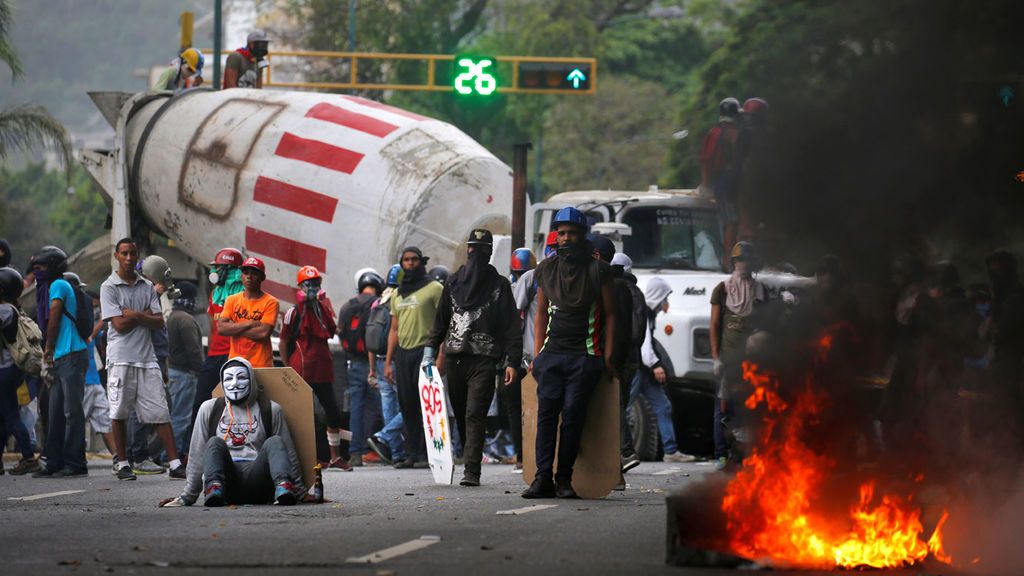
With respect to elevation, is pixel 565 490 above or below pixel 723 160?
below

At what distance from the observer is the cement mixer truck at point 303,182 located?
20391 millimetres

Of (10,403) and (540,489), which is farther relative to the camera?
(10,403)

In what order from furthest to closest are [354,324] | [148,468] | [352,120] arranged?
[352,120] → [354,324] → [148,468]

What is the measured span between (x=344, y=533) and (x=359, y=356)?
28.0 ft

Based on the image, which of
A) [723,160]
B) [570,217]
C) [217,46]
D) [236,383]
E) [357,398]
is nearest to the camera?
[723,160]

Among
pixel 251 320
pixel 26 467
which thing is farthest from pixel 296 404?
pixel 26 467

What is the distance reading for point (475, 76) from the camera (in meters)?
31.3

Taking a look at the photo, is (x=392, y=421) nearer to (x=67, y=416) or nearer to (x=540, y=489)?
(x=67, y=416)

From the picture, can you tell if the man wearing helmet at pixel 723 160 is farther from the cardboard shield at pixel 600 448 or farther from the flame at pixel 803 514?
the cardboard shield at pixel 600 448

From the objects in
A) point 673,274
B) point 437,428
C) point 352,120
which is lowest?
point 437,428

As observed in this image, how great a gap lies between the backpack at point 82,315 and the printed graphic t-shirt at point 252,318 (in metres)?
1.49

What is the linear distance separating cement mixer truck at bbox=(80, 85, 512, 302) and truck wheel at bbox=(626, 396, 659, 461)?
345cm

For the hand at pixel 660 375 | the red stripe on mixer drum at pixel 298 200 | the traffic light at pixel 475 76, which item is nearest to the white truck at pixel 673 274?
the hand at pixel 660 375

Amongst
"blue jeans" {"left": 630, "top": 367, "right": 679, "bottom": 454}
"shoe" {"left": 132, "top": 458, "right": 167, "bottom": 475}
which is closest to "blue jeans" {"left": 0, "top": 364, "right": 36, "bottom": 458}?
"shoe" {"left": 132, "top": 458, "right": 167, "bottom": 475}
